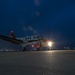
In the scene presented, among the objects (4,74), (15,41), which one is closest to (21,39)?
(15,41)

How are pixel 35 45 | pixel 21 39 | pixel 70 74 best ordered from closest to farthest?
1. pixel 70 74
2. pixel 35 45
3. pixel 21 39

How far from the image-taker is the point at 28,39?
68.5 metres

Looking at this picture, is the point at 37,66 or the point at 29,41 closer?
the point at 37,66

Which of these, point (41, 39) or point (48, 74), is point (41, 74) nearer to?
point (48, 74)

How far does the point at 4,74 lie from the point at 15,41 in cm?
6313

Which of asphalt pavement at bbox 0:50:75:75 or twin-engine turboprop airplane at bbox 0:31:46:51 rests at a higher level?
twin-engine turboprop airplane at bbox 0:31:46:51

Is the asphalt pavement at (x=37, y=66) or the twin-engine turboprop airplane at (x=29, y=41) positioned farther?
the twin-engine turboprop airplane at (x=29, y=41)

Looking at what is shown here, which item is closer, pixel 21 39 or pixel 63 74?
pixel 63 74

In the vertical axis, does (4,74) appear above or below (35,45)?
below

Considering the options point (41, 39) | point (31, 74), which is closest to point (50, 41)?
point (41, 39)

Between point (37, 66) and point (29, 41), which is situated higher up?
point (29, 41)

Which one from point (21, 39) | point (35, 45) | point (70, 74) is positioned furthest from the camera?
point (21, 39)

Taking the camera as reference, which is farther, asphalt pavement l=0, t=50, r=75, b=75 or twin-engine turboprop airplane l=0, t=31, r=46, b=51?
twin-engine turboprop airplane l=0, t=31, r=46, b=51

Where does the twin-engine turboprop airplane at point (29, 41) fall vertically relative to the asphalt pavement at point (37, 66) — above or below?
above
